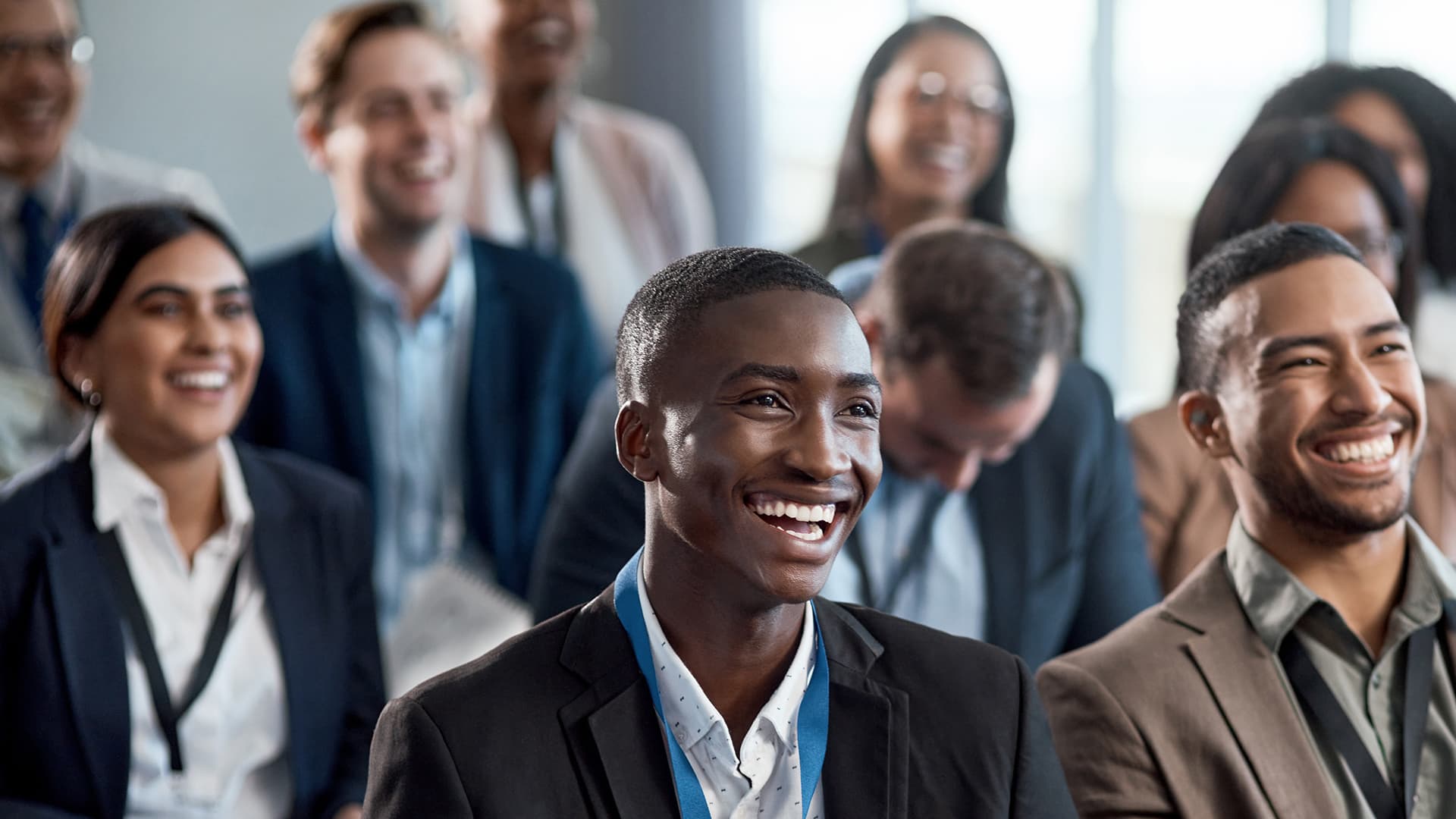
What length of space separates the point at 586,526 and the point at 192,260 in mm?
784

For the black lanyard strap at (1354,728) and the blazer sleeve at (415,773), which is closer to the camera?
the blazer sleeve at (415,773)

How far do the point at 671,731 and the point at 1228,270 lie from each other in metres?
1.02

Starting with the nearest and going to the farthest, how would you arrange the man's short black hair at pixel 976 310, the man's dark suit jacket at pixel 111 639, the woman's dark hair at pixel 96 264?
the man's dark suit jacket at pixel 111 639 → the man's short black hair at pixel 976 310 → the woman's dark hair at pixel 96 264

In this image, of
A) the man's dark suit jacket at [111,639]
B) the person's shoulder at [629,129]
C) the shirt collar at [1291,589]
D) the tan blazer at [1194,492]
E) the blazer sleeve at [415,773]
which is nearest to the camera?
the blazer sleeve at [415,773]

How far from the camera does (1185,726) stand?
81.8 inches

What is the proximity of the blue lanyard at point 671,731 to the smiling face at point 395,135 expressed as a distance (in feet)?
6.69

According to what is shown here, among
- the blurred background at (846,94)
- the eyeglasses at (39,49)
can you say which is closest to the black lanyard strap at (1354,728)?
the eyeglasses at (39,49)

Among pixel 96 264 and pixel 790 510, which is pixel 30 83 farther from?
pixel 790 510

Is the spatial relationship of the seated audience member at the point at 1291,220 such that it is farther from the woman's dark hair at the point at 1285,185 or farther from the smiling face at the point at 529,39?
the smiling face at the point at 529,39

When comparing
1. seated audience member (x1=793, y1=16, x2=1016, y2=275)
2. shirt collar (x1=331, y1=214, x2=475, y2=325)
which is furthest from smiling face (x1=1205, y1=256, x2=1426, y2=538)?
shirt collar (x1=331, y1=214, x2=475, y2=325)

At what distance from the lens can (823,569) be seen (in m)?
1.63

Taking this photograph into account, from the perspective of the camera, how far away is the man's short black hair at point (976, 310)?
2686mm

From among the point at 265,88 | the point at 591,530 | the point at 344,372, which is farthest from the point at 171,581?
the point at 265,88

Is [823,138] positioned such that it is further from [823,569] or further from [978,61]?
[823,569]
